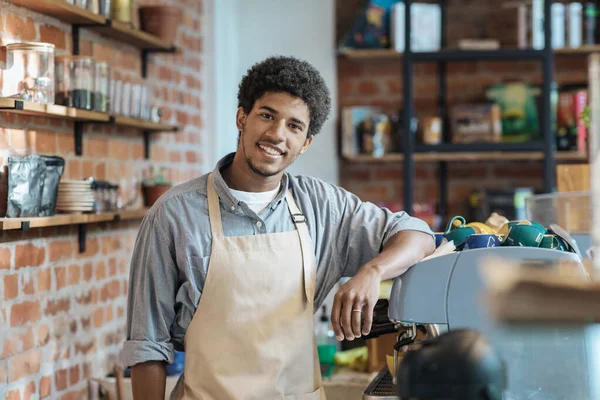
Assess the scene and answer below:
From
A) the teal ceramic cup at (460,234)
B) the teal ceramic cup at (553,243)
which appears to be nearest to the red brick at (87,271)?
the teal ceramic cup at (460,234)

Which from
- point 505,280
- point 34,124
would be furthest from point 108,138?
point 505,280

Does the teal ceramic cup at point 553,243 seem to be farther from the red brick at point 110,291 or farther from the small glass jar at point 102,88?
the red brick at point 110,291

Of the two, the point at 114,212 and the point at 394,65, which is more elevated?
the point at 394,65

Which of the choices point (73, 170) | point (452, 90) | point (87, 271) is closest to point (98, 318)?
point (87, 271)

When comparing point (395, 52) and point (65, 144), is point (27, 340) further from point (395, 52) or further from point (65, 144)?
point (395, 52)

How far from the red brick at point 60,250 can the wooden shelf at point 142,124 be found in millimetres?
437

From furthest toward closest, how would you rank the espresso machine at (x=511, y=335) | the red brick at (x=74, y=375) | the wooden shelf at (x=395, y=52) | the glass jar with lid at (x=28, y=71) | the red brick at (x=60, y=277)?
the wooden shelf at (x=395, y=52), the red brick at (x=74, y=375), the red brick at (x=60, y=277), the glass jar with lid at (x=28, y=71), the espresso machine at (x=511, y=335)

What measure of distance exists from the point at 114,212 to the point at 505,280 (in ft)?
7.06

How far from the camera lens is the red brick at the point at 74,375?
8.48ft

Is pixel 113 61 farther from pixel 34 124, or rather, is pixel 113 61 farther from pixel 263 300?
pixel 263 300

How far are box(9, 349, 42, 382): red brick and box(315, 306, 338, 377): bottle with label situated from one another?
0.92 metres

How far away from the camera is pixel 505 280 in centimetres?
75

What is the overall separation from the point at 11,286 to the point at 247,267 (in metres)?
0.76

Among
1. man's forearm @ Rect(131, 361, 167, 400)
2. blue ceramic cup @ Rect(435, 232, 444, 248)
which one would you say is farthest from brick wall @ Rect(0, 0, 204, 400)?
blue ceramic cup @ Rect(435, 232, 444, 248)
